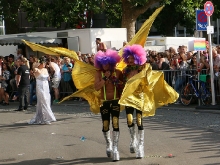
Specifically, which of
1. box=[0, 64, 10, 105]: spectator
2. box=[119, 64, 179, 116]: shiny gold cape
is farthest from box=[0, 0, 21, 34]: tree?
box=[119, 64, 179, 116]: shiny gold cape

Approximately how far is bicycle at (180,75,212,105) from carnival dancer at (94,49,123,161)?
7.26 meters

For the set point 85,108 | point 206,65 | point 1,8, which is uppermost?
point 1,8

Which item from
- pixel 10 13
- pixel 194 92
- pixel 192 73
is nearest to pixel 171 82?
pixel 192 73

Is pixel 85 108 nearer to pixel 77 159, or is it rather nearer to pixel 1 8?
pixel 77 159

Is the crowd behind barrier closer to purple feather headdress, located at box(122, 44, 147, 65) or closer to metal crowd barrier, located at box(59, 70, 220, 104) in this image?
metal crowd barrier, located at box(59, 70, 220, 104)

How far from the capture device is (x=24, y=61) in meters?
17.1

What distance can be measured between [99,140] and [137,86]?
263cm

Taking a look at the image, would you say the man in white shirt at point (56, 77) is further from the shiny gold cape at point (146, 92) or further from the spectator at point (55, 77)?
the shiny gold cape at point (146, 92)

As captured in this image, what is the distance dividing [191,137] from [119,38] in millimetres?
13955

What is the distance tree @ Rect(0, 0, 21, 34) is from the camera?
1198 inches

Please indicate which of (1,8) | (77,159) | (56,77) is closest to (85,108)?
(56,77)

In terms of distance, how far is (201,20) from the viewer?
51.5 feet

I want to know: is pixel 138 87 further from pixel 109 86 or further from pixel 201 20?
pixel 201 20

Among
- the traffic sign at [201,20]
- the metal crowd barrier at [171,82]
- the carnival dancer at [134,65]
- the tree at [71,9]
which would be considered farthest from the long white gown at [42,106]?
the tree at [71,9]
